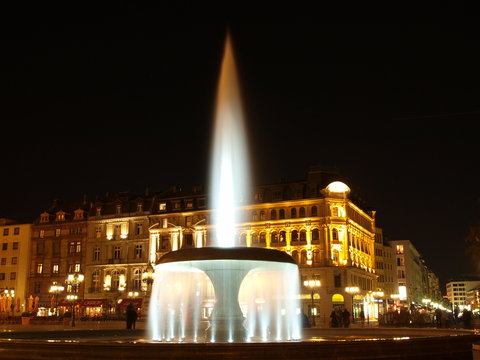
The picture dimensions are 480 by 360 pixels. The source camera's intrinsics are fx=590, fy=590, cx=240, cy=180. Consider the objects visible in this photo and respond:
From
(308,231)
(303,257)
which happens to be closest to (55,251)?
(303,257)

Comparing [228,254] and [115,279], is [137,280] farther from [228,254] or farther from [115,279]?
[228,254]

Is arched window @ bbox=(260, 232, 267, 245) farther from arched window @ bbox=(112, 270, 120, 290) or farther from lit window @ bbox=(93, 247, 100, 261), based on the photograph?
lit window @ bbox=(93, 247, 100, 261)

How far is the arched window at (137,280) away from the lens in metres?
74.4

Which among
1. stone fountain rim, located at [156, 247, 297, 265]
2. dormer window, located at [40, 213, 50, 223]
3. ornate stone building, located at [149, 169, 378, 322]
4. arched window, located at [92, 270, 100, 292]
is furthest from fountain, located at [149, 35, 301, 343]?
dormer window, located at [40, 213, 50, 223]

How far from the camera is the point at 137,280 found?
7481cm

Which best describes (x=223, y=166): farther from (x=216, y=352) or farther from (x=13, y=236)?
(x=13, y=236)

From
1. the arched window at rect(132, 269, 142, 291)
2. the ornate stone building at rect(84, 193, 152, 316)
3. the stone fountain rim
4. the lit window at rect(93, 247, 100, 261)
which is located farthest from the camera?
the lit window at rect(93, 247, 100, 261)

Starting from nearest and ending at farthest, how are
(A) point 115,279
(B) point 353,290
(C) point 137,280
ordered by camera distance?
(B) point 353,290 < (C) point 137,280 < (A) point 115,279

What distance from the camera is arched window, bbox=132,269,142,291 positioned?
244 feet

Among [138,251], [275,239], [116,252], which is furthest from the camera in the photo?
[116,252]

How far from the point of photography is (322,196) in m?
66.6

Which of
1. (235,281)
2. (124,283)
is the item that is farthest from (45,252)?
(235,281)

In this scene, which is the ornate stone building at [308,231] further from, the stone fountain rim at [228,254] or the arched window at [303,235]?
the stone fountain rim at [228,254]

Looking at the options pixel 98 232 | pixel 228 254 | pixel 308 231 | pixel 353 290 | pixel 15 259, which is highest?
pixel 98 232
